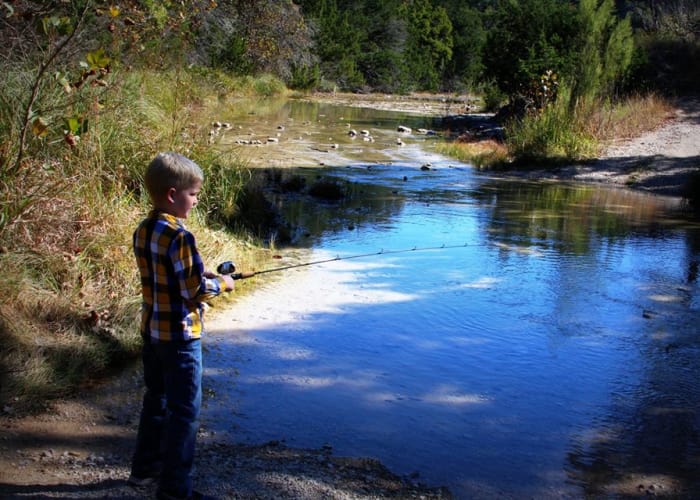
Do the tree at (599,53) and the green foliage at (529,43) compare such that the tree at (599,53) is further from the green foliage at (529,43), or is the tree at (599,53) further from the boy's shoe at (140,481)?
the boy's shoe at (140,481)

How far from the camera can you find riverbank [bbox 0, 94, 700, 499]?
3334 mm

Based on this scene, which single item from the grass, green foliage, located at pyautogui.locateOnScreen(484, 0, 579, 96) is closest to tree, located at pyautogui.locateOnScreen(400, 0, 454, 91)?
green foliage, located at pyautogui.locateOnScreen(484, 0, 579, 96)

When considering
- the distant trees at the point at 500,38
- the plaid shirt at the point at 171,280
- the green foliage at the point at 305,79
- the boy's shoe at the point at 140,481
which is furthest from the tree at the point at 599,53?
the green foliage at the point at 305,79

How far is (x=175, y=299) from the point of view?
3189 mm

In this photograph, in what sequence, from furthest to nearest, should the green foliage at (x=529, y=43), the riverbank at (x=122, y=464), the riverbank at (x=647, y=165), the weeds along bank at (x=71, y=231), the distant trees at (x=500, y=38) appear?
the green foliage at (x=529, y=43)
the riverbank at (x=647, y=165)
the distant trees at (x=500, y=38)
the weeds along bank at (x=71, y=231)
the riverbank at (x=122, y=464)

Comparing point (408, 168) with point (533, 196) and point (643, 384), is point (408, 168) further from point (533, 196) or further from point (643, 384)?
point (643, 384)

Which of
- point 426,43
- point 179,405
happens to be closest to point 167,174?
point 179,405

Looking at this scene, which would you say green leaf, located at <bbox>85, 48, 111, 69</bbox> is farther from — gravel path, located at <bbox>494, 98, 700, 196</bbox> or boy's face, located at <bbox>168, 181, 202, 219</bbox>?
gravel path, located at <bbox>494, 98, 700, 196</bbox>

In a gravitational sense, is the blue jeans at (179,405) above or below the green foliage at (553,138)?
below

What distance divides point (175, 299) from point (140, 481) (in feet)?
2.69

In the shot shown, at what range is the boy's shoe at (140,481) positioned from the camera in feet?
10.9

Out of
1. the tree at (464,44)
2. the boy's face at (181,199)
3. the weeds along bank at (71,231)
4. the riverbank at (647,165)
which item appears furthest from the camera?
the tree at (464,44)

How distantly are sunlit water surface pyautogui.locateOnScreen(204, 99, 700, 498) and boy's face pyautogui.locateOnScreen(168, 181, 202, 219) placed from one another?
1405 mm

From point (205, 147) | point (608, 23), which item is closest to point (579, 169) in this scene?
point (608, 23)
